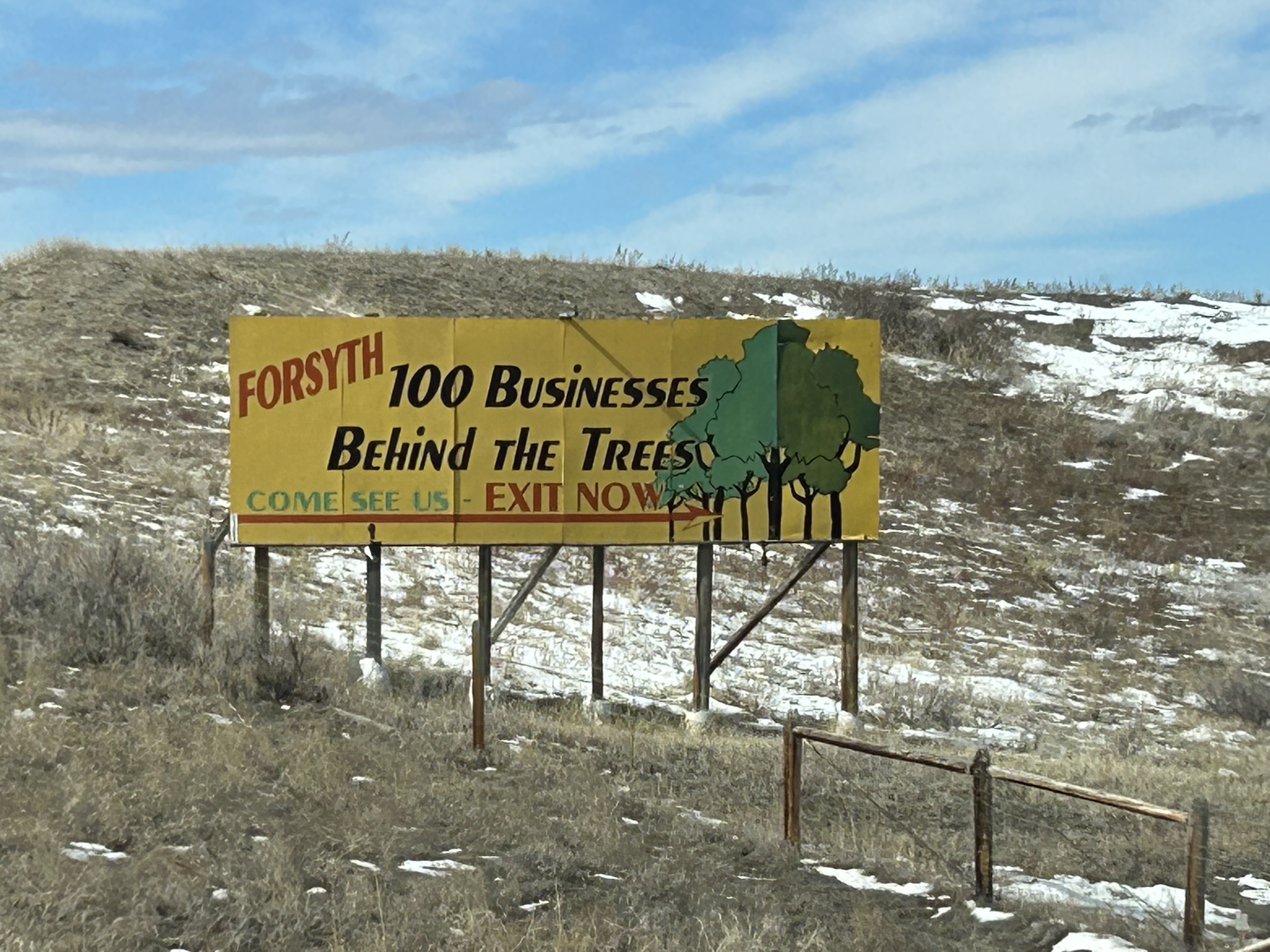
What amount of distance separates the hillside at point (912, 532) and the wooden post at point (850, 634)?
34 cm

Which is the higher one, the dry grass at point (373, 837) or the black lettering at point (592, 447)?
the black lettering at point (592, 447)

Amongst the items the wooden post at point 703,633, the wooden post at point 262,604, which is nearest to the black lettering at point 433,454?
the wooden post at point 262,604

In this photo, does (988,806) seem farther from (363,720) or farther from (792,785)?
(363,720)

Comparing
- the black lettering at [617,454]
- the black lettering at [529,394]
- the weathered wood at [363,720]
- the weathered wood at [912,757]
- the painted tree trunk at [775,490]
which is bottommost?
the weathered wood at [363,720]

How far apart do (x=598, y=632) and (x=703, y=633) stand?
1209 millimetres

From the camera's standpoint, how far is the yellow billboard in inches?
530

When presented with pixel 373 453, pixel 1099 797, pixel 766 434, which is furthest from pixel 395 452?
pixel 1099 797

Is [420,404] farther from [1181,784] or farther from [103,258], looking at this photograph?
[103,258]

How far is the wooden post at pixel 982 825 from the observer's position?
7.23m

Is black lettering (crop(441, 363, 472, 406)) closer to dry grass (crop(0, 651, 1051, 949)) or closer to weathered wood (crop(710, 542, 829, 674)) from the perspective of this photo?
dry grass (crop(0, 651, 1051, 949))

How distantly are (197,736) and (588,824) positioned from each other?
3193 mm

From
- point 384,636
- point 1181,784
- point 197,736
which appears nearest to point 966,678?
point 1181,784

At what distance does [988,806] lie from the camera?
7.22 metres

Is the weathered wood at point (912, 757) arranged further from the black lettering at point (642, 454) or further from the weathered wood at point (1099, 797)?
the black lettering at point (642, 454)
